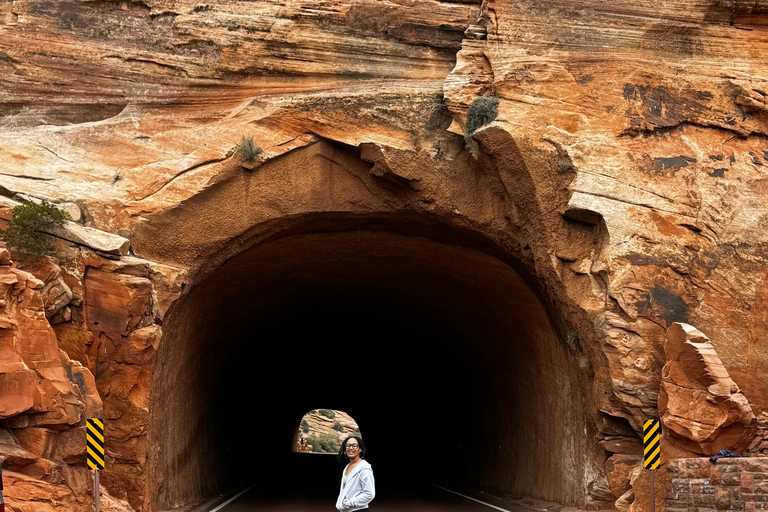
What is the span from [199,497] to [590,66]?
1241 cm

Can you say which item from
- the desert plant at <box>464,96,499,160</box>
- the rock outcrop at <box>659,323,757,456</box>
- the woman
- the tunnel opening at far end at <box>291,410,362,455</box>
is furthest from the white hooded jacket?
the tunnel opening at far end at <box>291,410,362,455</box>

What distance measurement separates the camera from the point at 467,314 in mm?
19672

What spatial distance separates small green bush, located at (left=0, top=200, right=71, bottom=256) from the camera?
1227 cm

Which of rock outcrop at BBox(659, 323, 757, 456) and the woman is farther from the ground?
rock outcrop at BBox(659, 323, 757, 456)

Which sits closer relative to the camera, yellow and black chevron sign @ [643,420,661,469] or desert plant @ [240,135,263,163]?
yellow and black chevron sign @ [643,420,661,469]

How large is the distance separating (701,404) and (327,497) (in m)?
11.6

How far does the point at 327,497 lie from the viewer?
2056 cm

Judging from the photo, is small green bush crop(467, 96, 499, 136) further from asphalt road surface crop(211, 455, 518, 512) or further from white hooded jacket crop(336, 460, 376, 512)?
white hooded jacket crop(336, 460, 376, 512)

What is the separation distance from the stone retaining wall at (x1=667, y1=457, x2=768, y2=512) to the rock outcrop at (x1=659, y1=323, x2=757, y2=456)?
4.12 feet

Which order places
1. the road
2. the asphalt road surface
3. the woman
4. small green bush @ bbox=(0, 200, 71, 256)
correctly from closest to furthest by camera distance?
1. the woman
2. small green bush @ bbox=(0, 200, 71, 256)
3. the road
4. the asphalt road surface

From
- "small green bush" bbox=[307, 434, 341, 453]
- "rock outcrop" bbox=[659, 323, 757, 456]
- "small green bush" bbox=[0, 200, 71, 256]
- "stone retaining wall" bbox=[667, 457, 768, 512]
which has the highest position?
"small green bush" bbox=[0, 200, 71, 256]

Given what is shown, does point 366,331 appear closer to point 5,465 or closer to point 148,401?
point 148,401

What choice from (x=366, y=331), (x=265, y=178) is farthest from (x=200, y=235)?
(x=366, y=331)

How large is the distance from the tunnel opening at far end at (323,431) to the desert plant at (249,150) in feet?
148
